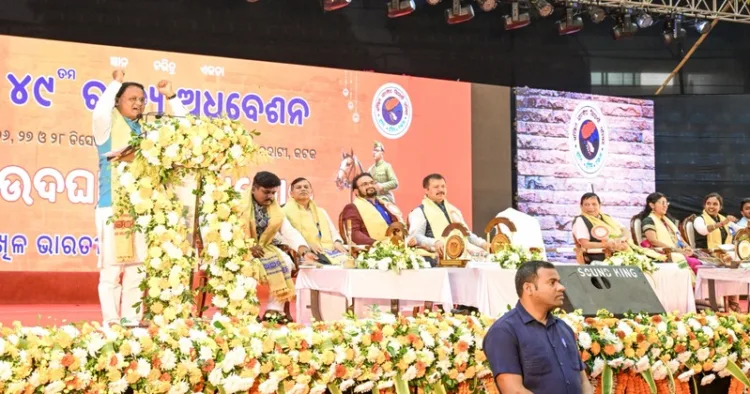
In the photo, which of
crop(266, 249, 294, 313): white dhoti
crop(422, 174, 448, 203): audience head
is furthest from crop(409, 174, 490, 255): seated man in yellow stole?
crop(266, 249, 294, 313): white dhoti

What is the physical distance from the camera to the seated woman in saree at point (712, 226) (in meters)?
8.92

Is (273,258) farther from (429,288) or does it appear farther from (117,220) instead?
(117,220)

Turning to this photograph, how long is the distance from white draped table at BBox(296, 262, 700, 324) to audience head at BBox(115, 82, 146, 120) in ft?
5.00

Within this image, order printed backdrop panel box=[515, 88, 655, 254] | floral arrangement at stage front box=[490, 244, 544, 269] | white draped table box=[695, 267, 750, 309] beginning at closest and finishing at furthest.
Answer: floral arrangement at stage front box=[490, 244, 544, 269] < white draped table box=[695, 267, 750, 309] < printed backdrop panel box=[515, 88, 655, 254]

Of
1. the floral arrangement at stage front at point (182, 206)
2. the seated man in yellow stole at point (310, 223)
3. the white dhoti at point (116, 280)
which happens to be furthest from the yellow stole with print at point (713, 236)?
the white dhoti at point (116, 280)

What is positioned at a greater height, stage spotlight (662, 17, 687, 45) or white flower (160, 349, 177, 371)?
stage spotlight (662, 17, 687, 45)

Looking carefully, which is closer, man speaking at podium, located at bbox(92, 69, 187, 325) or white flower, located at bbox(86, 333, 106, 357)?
white flower, located at bbox(86, 333, 106, 357)

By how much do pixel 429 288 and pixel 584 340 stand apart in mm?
1811

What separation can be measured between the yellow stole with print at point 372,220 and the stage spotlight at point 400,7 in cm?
355

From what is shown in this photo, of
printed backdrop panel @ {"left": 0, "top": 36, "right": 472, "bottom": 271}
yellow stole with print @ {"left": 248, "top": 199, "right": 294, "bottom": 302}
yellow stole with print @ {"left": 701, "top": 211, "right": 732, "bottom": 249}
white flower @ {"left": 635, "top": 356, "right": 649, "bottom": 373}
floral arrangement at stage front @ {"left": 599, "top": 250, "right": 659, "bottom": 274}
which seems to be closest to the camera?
white flower @ {"left": 635, "top": 356, "right": 649, "bottom": 373}

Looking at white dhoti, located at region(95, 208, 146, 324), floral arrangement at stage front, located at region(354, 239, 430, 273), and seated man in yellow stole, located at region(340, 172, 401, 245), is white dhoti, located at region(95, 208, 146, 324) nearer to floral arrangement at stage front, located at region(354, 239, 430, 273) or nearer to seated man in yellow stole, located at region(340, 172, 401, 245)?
floral arrangement at stage front, located at region(354, 239, 430, 273)

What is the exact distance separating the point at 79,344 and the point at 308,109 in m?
7.07

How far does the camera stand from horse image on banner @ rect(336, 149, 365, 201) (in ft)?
33.4

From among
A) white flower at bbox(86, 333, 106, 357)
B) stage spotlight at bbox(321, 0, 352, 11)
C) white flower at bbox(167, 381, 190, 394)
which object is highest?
stage spotlight at bbox(321, 0, 352, 11)
